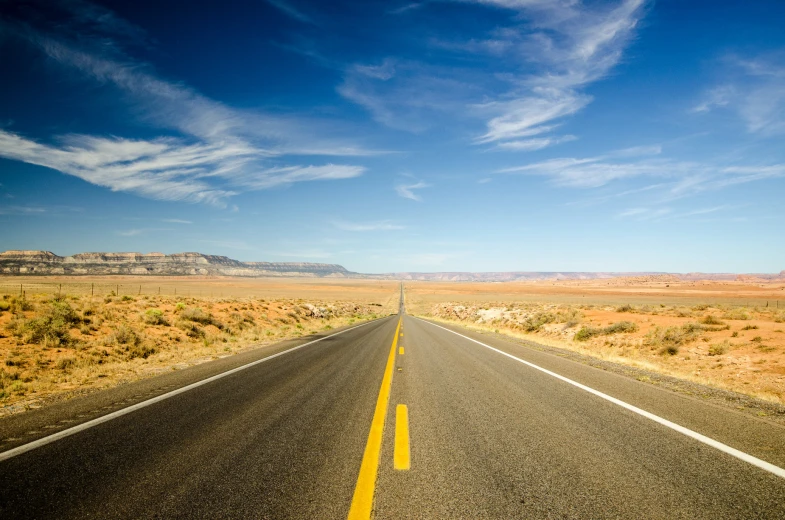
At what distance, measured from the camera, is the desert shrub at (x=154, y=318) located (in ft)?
56.0

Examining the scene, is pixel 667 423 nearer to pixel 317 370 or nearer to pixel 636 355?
pixel 317 370

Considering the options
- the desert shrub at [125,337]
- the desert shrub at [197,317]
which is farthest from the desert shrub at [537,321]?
the desert shrub at [125,337]

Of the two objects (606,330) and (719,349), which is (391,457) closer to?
(719,349)

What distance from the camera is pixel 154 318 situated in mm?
17234

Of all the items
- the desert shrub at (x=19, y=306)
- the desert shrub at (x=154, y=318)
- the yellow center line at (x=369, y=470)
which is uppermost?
the desert shrub at (x=19, y=306)

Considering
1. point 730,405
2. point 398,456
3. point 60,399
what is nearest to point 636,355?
point 730,405

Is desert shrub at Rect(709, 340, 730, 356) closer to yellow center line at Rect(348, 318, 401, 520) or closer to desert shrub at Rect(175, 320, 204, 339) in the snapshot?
yellow center line at Rect(348, 318, 401, 520)

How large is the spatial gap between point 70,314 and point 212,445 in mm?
14288

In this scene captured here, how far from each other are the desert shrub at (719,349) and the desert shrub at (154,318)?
24.0m

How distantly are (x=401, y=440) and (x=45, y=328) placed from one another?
47.1 ft

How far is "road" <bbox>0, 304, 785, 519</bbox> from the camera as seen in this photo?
9.55 ft

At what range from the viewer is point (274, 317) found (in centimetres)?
2825

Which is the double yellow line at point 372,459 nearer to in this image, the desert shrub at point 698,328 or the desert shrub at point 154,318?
the desert shrub at point 154,318

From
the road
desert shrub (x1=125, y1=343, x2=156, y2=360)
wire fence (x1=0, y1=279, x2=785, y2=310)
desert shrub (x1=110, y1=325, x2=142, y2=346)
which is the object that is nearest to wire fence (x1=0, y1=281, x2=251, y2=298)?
wire fence (x1=0, y1=279, x2=785, y2=310)
